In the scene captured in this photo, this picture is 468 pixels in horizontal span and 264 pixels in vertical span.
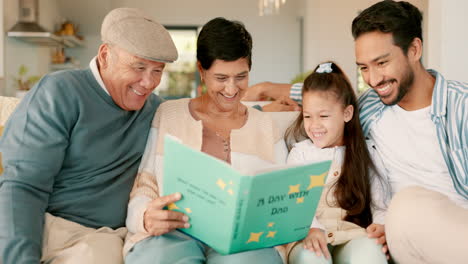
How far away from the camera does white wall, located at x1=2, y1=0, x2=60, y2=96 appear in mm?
6004

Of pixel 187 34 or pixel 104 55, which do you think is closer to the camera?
pixel 104 55

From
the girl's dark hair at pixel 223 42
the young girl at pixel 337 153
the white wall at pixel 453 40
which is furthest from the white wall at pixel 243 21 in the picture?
the girl's dark hair at pixel 223 42

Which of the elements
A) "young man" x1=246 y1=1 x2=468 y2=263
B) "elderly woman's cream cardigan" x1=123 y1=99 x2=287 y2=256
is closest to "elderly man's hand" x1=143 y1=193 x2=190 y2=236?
"elderly woman's cream cardigan" x1=123 y1=99 x2=287 y2=256

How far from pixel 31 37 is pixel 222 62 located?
533 centimetres

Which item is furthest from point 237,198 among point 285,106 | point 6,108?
point 6,108

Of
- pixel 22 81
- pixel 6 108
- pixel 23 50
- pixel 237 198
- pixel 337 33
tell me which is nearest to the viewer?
pixel 237 198

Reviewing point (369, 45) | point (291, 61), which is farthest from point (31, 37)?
point (369, 45)

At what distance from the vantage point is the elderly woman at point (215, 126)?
164 centimetres

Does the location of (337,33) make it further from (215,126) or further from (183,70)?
(215,126)

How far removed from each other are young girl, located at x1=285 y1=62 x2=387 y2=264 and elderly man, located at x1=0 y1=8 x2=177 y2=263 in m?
0.63

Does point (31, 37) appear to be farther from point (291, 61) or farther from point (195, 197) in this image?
point (195, 197)

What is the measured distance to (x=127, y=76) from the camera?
169 centimetres

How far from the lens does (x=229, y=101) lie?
1.83 meters

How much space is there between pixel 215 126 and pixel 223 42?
330mm
